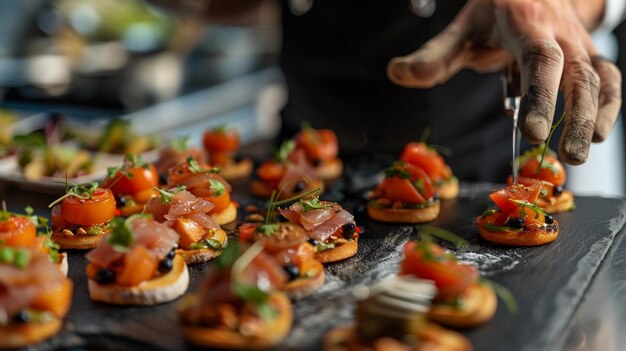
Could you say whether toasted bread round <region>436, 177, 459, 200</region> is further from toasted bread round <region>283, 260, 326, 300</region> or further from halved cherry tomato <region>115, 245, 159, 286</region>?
halved cherry tomato <region>115, 245, 159, 286</region>

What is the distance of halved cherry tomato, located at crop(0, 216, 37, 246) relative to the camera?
8.73 feet

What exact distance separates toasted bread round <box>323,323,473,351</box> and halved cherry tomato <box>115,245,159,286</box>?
2.47ft

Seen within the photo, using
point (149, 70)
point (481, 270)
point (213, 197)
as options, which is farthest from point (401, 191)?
point (149, 70)

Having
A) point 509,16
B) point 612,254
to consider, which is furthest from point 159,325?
point 509,16

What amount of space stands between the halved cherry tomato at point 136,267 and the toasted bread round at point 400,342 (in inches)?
29.6

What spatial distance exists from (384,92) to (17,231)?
2587 mm

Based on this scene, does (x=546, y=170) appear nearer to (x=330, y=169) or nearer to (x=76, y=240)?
(x=330, y=169)

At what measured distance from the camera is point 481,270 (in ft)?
9.37

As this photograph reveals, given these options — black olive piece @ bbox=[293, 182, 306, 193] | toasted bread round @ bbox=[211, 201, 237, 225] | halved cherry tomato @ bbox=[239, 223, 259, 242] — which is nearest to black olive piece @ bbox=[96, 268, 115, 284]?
halved cherry tomato @ bbox=[239, 223, 259, 242]

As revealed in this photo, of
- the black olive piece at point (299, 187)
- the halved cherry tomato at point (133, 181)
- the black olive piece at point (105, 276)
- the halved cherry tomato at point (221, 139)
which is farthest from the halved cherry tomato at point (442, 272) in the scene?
the halved cherry tomato at point (221, 139)

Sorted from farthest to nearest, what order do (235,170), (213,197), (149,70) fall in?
(149,70) < (235,170) < (213,197)

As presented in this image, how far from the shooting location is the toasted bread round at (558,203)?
3.51 meters

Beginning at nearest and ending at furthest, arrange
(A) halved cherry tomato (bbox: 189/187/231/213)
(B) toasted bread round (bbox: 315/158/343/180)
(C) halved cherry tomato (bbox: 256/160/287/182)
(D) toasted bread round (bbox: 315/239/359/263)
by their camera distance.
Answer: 1. (D) toasted bread round (bbox: 315/239/359/263)
2. (A) halved cherry tomato (bbox: 189/187/231/213)
3. (C) halved cherry tomato (bbox: 256/160/287/182)
4. (B) toasted bread round (bbox: 315/158/343/180)

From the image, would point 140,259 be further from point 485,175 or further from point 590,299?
point 485,175
